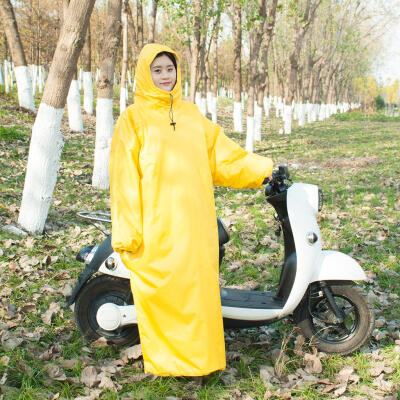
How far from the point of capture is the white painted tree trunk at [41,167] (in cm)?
546

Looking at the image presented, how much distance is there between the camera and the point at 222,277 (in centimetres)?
476

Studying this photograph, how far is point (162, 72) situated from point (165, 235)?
1046 mm

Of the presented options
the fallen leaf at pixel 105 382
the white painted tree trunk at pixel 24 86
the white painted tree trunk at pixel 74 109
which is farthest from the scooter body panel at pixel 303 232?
the white painted tree trunk at pixel 24 86

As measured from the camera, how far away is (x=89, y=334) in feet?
11.3

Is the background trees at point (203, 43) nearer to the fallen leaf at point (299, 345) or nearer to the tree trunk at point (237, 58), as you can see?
the tree trunk at point (237, 58)

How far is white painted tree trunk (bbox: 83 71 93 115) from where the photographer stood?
1802 centimetres

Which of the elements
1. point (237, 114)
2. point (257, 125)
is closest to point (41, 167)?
point (257, 125)

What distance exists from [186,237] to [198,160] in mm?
509

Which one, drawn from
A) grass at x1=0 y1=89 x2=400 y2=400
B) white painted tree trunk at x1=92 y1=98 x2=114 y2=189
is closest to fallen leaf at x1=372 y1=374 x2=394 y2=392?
grass at x1=0 y1=89 x2=400 y2=400

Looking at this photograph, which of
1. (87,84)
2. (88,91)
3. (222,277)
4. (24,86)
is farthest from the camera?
(88,91)

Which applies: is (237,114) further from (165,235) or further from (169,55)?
(165,235)

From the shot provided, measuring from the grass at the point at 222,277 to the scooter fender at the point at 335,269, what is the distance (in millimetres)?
521

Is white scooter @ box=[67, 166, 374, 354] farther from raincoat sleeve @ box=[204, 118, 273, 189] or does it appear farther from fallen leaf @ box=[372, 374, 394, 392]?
fallen leaf @ box=[372, 374, 394, 392]

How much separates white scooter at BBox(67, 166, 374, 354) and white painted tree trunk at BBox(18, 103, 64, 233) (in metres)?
2.37
